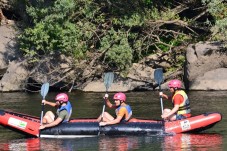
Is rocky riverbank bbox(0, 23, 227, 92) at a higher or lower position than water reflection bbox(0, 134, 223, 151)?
higher

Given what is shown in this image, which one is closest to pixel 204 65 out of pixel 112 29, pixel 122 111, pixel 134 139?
pixel 112 29

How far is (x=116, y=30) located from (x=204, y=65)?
4.68 meters

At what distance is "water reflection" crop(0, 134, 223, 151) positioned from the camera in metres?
15.9

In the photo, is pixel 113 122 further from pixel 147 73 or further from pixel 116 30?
pixel 116 30

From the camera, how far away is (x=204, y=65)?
2956cm

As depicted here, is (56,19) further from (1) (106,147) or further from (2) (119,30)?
(1) (106,147)

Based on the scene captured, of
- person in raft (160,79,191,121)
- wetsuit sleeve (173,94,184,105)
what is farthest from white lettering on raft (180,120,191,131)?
wetsuit sleeve (173,94,184,105)

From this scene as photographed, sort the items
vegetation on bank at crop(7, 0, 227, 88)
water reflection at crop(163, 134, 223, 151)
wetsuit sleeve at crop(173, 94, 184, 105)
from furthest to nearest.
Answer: vegetation on bank at crop(7, 0, 227, 88), wetsuit sleeve at crop(173, 94, 184, 105), water reflection at crop(163, 134, 223, 151)

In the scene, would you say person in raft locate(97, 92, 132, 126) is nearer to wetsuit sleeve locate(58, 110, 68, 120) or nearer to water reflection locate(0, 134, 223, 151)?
water reflection locate(0, 134, 223, 151)

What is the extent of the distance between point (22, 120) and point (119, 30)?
45.0ft

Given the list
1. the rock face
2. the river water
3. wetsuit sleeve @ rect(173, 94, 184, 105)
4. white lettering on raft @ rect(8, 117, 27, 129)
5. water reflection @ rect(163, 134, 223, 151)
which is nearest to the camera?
water reflection @ rect(163, 134, 223, 151)

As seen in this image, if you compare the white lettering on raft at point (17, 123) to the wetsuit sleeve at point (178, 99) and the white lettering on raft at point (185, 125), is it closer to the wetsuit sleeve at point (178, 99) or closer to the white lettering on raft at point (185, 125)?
the wetsuit sleeve at point (178, 99)

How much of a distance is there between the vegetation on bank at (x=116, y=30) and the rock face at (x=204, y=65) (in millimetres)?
767

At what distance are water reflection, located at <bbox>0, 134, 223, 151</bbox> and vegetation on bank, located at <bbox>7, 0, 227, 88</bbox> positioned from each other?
13.2 m
